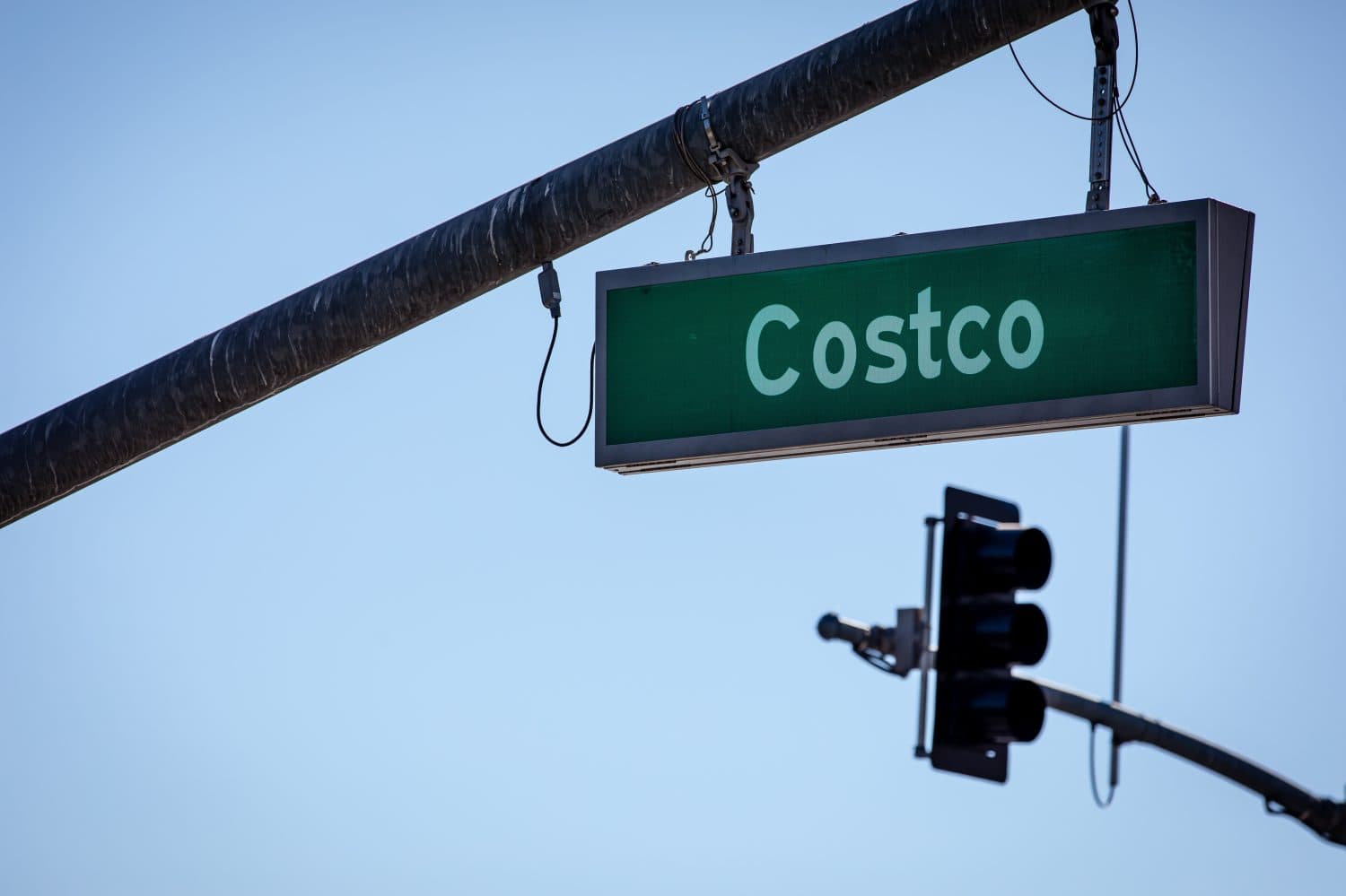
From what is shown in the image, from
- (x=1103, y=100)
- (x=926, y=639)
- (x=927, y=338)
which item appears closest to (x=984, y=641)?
(x=926, y=639)

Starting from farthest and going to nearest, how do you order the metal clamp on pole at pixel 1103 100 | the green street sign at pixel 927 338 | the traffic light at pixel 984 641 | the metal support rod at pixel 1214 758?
1. the metal support rod at pixel 1214 758
2. the traffic light at pixel 984 641
3. the metal clamp on pole at pixel 1103 100
4. the green street sign at pixel 927 338

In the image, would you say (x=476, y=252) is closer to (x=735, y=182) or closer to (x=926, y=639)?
(x=735, y=182)

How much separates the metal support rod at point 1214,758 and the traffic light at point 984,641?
17.6 feet

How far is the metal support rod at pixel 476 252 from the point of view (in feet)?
17.4

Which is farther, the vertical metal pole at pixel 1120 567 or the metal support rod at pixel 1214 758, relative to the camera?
the vertical metal pole at pixel 1120 567

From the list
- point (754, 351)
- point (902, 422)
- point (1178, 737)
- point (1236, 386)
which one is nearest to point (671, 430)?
point (754, 351)

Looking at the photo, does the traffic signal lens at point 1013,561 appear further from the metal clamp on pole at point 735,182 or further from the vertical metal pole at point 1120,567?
the vertical metal pole at point 1120,567

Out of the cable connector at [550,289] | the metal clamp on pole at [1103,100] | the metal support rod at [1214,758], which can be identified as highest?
the metal clamp on pole at [1103,100]

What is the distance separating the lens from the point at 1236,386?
502 cm

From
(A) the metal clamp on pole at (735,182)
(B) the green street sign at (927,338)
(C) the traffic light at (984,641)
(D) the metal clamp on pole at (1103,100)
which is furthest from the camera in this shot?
(C) the traffic light at (984,641)

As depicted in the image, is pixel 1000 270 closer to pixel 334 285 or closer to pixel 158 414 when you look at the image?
pixel 334 285

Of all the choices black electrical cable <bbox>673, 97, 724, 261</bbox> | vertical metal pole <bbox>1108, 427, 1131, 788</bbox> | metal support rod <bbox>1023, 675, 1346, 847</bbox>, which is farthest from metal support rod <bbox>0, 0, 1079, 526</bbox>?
vertical metal pole <bbox>1108, 427, 1131, 788</bbox>

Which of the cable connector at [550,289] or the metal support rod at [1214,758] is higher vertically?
the cable connector at [550,289]

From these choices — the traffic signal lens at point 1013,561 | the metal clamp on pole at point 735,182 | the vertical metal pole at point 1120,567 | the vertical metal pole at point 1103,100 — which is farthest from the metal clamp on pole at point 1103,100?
the vertical metal pole at point 1120,567
